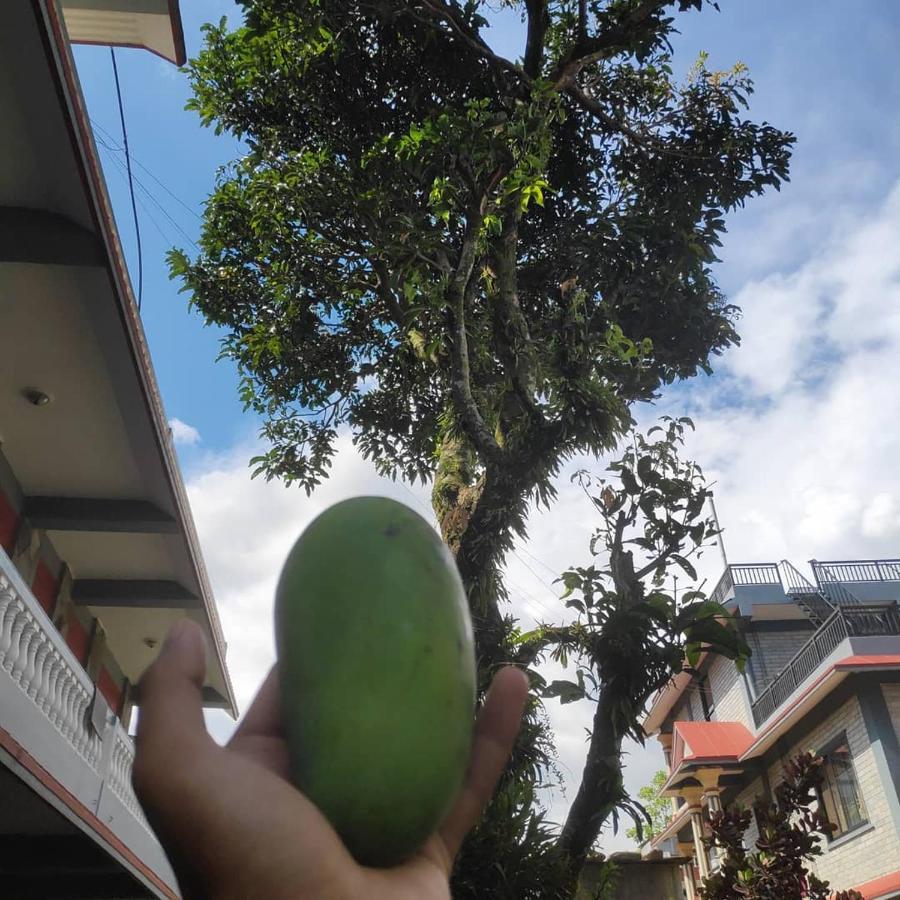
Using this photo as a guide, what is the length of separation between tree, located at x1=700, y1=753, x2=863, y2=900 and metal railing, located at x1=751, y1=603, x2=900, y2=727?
315 inches

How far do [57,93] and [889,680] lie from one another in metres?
12.6

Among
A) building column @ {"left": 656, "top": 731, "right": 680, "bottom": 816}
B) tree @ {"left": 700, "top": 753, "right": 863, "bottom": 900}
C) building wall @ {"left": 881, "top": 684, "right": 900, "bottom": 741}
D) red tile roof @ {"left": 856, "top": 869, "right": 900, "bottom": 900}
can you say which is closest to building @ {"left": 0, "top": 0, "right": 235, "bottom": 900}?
tree @ {"left": 700, "top": 753, "right": 863, "bottom": 900}

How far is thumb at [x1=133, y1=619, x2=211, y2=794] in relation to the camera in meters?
0.94

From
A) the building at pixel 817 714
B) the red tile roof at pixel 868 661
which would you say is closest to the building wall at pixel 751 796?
the building at pixel 817 714

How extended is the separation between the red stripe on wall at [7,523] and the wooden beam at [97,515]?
253 mm

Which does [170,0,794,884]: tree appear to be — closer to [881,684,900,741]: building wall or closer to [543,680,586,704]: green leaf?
[543,680,586,704]: green leaf

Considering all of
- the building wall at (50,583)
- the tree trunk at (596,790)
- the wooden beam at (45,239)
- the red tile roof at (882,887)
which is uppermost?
the wooden beam at (45,239)

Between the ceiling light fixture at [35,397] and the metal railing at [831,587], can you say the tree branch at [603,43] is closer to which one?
the ceiling light fixture at [35,397]

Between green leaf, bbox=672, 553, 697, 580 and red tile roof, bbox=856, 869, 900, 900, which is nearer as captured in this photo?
green leaf, bbox=672, 553, 697, 580

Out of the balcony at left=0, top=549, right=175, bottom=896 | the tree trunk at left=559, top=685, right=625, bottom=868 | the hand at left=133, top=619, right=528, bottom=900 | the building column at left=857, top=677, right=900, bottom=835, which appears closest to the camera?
the hand at left=133, top=619, right=528, bottom=900

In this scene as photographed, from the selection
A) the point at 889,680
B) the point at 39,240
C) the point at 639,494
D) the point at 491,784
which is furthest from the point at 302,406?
the point at 889,680

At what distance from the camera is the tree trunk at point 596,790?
13.1 ft

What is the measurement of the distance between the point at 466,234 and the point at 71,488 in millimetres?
4036

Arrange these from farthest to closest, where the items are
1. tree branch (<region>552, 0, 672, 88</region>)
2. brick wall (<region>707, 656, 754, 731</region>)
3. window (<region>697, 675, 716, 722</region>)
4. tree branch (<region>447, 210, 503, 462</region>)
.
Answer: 1. window (<region>697, 675, 716, 722</region>)
2. brick wall (<region>707, 656, 754, 731</region>)
3. tree branch (<region>552, 0, 672, 88</region>)
4. tree branch (<region>447, 210, 503, 462</region>)
